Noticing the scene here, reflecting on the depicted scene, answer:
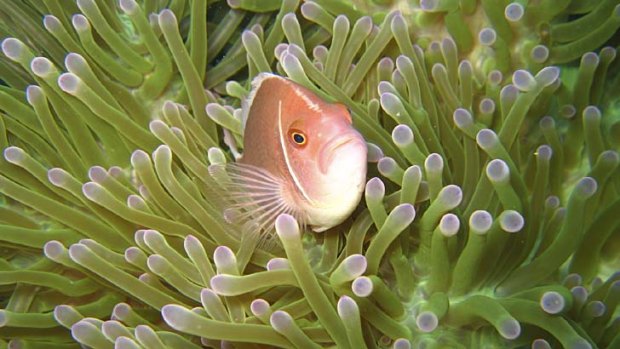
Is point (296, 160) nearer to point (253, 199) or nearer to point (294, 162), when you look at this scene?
point (294, 162)

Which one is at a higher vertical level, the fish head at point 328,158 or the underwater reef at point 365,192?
the fish head at point 328,158

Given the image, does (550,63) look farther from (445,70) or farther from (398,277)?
(398,277)

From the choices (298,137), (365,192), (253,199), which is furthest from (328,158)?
(253,199)

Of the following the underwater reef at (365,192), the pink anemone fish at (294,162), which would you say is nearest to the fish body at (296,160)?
the pink anemone fish at (294,162)

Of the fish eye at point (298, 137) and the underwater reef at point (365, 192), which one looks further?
the underwater reef at point (365, 192)

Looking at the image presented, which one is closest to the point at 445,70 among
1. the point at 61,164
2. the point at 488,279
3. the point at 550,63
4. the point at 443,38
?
the point at 443,38

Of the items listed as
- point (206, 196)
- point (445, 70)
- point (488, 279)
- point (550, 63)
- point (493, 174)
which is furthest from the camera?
point (550, 63)

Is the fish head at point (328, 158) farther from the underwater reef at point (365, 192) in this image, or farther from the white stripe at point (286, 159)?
the underwater reef at point (365, 192)
